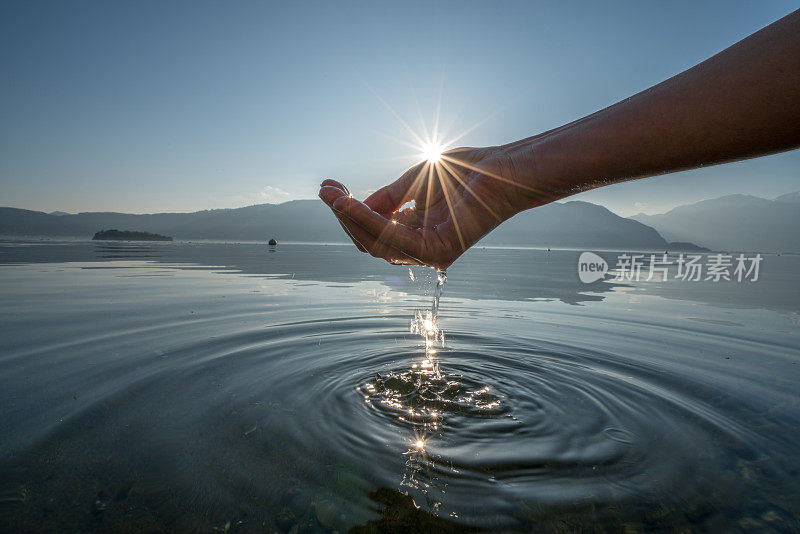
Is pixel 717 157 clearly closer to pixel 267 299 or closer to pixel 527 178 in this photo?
pixel 527 178

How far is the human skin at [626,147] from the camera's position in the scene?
129cm

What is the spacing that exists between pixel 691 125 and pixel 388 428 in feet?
8.49

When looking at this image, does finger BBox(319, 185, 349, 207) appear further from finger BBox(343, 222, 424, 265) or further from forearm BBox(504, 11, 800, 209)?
forearm BBox(504, 11, 800, 209)

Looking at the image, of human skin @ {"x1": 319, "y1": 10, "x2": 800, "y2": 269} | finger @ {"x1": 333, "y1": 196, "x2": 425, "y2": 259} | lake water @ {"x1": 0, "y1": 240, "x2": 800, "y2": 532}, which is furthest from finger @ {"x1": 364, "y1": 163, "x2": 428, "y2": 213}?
lake water @ {"x1": 0, "y1": 240, "x2": 800, "y2": 532}

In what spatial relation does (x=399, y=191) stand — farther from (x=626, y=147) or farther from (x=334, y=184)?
(x=626, y=147)

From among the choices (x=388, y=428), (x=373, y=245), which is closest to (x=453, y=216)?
(x=373, y=245)

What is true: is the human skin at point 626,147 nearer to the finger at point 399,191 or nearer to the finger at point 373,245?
the finger at point 373,245

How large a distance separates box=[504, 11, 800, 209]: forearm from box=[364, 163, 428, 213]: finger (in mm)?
902

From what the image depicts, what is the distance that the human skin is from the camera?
129cm

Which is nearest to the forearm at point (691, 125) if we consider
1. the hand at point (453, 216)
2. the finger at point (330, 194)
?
the hand at point (453, 216)

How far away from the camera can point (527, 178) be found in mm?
1903

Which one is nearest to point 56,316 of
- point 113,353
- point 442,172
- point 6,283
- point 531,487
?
point 113,353

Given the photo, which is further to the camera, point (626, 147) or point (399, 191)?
point (399, 191)

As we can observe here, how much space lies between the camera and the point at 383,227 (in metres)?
2.04
